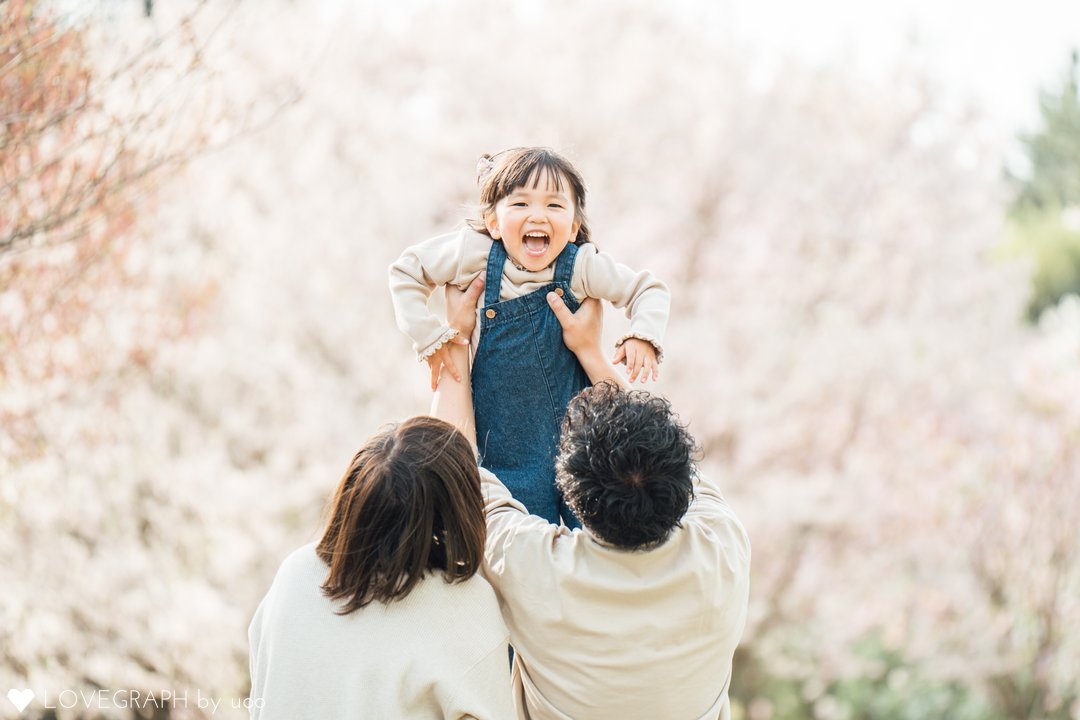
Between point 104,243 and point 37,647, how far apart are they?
2.80m

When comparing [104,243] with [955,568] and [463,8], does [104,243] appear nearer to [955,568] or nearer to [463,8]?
[463,8]

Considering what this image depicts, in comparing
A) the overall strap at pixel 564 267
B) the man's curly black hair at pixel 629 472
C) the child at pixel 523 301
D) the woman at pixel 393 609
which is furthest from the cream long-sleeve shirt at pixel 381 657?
the overall strap at pixel 564 267

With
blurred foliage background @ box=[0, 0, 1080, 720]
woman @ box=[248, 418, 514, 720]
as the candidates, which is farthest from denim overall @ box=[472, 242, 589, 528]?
blurred foliage background @ box=[0, 0, 1080, 720]

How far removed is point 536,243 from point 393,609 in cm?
74

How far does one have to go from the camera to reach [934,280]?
8297 mm

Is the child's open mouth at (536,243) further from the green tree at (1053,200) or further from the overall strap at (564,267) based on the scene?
the green tree at (1053,200)

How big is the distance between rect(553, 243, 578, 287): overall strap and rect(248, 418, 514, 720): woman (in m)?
0.50

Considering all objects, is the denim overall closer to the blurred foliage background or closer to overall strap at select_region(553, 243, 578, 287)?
overall strap at select_region(553, 243, 578, 287)

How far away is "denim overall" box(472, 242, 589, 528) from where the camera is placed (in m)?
2.04

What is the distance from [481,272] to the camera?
6.82 feet

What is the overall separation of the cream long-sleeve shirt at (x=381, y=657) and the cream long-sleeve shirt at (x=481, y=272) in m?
0.56

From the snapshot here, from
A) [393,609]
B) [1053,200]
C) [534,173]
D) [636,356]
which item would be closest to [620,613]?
[393,609]

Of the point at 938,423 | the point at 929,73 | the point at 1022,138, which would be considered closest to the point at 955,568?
the point at 938,423

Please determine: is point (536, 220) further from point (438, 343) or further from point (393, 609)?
point (393, 609)
